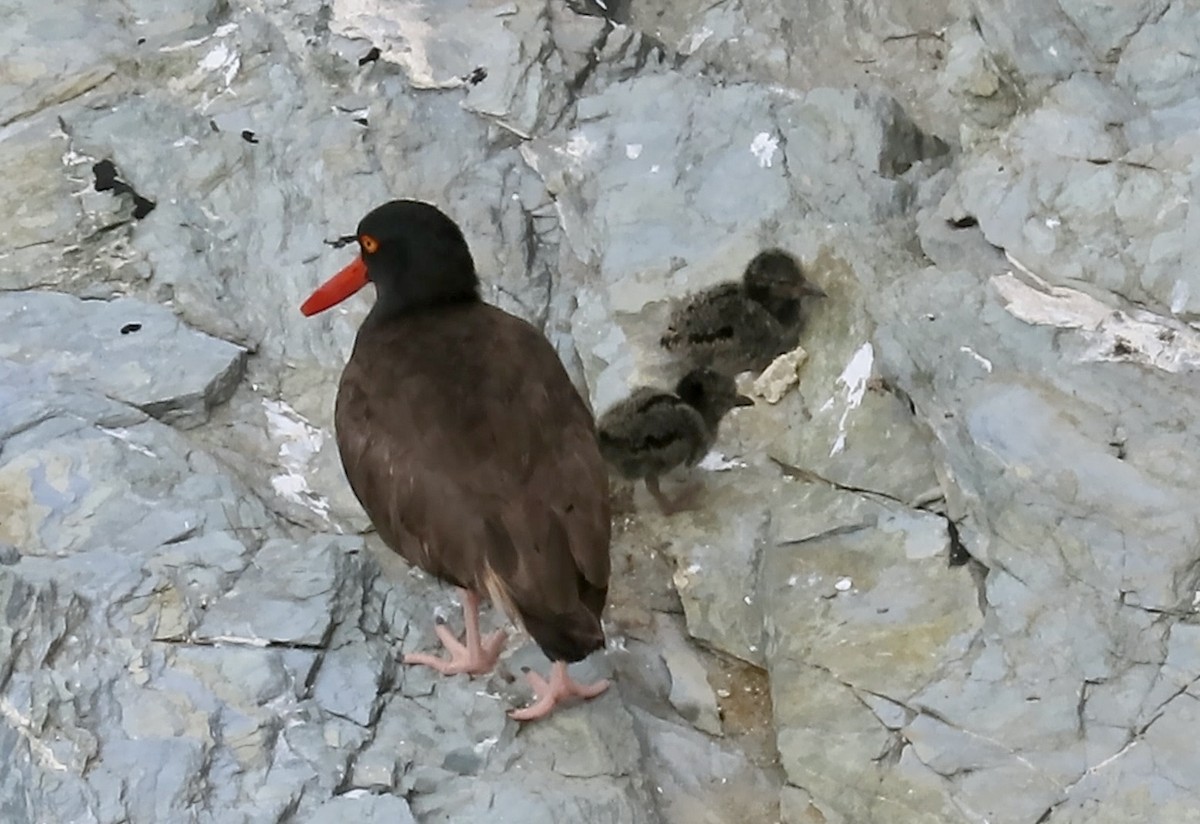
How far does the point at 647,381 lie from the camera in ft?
14.5

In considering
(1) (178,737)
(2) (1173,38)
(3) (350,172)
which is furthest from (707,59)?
(1) (178,737)

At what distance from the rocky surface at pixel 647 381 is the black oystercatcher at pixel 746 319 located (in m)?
0.09

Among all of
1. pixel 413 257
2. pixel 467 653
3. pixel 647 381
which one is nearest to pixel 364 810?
pixel 467 653

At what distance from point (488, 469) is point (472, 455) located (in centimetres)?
6

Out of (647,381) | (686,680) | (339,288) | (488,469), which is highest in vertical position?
(488,469)

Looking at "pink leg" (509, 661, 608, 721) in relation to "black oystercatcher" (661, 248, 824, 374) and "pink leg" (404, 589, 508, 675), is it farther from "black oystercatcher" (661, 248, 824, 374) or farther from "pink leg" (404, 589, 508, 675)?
"black oystercatcher" (661, 248, 824, 374)

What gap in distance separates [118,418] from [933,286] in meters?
2.49

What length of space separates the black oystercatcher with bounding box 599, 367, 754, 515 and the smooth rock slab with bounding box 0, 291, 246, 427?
4.19ft

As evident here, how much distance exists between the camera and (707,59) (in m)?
5.09

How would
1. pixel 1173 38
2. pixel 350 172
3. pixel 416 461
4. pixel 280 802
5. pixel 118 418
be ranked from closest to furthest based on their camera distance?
pixel 280 802 < pixel 416 461 < pixel 1173 38 < pixel 118 418 < pixel 350 172

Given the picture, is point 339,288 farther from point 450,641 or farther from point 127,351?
point 450,641

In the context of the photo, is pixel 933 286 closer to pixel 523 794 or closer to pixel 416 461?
pixel 416 461

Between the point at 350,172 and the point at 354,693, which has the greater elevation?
the point at 350,172

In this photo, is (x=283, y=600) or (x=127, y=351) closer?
(x=283, y=600)
